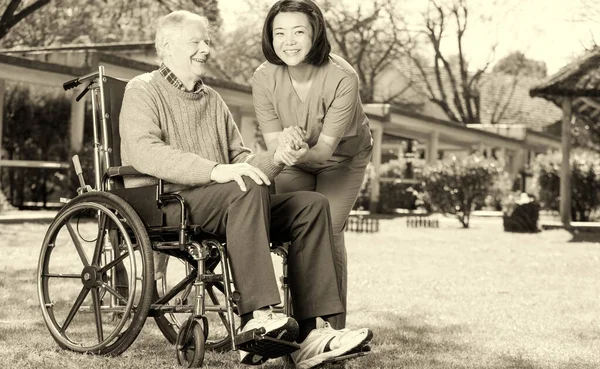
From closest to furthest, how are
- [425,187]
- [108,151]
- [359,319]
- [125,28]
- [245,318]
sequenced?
[245,318]
[108,151]
[359,319]
[425,187]
[125,28]

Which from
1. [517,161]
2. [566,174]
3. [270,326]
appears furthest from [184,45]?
[517,161]

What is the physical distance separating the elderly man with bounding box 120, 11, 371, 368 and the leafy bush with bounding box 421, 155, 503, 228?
15.1m

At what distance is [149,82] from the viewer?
13.8 ft

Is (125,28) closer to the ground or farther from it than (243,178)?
farther from it

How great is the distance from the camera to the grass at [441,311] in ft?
14.3

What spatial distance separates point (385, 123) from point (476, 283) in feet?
57.5

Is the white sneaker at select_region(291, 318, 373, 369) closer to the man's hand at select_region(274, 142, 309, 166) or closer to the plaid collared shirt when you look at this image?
the man's hand at select_region(274, 142, 309, 166)

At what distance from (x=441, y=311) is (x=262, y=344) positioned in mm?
3002

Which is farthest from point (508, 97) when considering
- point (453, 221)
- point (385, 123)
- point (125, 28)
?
point (453, 221)

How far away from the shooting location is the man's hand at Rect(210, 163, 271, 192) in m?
3.79

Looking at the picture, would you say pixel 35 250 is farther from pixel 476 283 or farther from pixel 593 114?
pixel 593 114

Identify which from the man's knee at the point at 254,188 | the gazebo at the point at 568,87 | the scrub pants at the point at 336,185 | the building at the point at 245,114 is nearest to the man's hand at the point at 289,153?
the man's knee at the point at 254,188

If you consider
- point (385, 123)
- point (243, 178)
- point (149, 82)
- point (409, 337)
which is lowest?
point (409, 337)

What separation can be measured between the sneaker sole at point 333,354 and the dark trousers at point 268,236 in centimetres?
14
